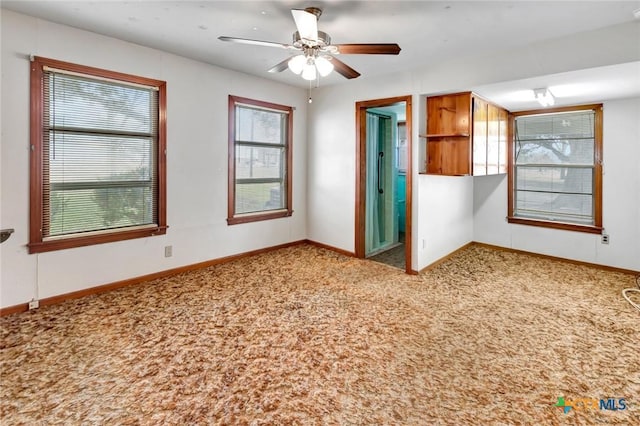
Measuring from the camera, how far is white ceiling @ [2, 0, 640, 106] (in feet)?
8.67

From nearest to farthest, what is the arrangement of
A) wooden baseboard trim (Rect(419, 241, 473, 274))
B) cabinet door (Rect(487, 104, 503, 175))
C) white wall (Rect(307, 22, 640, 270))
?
white wall (Rect(307, 22, 640, 270)) → wooden baseboard trim (Rect(419, 241, 473, 274)) → cabinet door (Rect(487, 104, 503, 175))

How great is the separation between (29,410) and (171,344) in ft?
2.80

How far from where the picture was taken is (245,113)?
477 centimetres

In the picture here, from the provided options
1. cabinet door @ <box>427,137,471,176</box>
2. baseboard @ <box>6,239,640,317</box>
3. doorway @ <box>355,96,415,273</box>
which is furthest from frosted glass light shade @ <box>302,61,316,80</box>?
baseboard @ <box>6,239,640,317</box>

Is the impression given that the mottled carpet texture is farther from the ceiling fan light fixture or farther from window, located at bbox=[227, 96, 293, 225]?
the ceiling fan light fixture

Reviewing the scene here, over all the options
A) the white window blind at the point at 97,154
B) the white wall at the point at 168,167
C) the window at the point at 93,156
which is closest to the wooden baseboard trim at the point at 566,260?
the white wall at the point at 168,167

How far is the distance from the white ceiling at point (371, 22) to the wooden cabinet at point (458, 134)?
1.43 feet

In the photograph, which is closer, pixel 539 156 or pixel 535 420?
pixel 535 420

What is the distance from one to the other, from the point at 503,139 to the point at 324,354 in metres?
4.47

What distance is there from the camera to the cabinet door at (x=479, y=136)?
4.09m

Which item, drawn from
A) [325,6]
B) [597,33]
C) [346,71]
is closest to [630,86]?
[597,33]

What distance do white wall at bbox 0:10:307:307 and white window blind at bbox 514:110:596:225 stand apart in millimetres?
3541

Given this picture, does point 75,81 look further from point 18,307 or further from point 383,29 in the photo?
point 383,29

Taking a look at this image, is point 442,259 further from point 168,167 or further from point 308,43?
point 168,167
